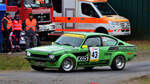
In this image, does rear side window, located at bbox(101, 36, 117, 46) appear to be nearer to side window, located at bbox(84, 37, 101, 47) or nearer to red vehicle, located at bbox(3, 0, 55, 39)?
side window, located at bbox(84, 37, 101, 47)

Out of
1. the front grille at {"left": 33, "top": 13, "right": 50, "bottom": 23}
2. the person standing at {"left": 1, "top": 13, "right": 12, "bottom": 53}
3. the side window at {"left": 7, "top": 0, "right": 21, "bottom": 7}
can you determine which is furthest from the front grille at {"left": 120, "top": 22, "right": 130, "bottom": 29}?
the person standing at {"left": 1, "top": 13, "right": 12, "bottom": 53}

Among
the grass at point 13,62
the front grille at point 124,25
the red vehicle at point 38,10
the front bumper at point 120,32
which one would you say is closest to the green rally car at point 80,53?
the grass at point 13,62

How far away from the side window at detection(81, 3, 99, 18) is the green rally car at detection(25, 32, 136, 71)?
10.2 metres

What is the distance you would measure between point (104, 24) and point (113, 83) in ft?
47.0

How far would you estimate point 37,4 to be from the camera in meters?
26.4

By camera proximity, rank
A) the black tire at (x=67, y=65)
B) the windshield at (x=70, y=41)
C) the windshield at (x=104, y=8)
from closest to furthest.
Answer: the black tire at (x=67, y=65) < the windshield at (x=70, y=41) < the windshield at (x=104, y=8)

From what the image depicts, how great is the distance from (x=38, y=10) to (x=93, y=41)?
9767 mm

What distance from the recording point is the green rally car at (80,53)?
16.0 meters

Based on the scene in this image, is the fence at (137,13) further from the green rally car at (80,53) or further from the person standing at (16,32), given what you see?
the green rally car at (80,53)

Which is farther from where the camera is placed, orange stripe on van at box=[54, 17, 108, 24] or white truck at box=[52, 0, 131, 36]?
orange stripe on van at box=[54, 17, 108, 24]

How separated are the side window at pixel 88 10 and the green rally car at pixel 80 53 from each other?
1024 cm

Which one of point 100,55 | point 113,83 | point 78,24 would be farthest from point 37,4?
point 113,83

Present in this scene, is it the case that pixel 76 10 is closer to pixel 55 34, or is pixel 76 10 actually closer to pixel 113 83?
pixel 55 34

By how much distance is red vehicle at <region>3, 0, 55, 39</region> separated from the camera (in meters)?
25.4
